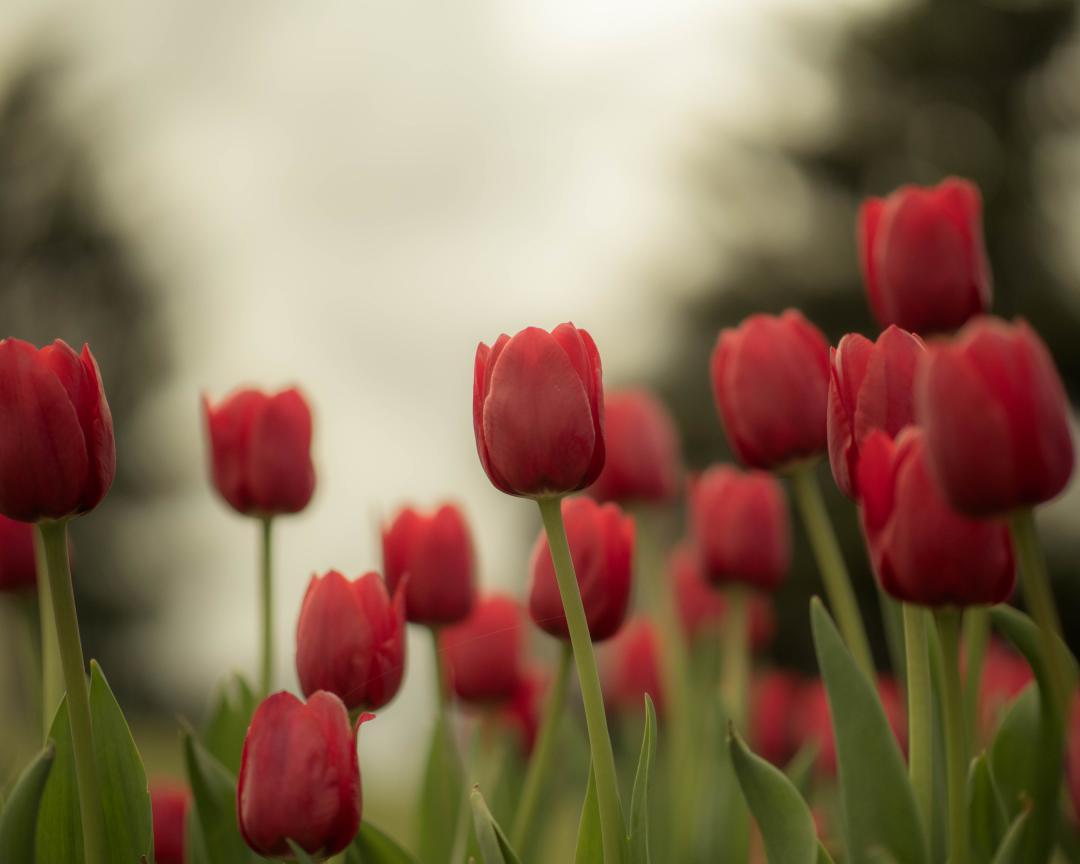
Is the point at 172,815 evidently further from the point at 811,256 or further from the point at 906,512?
the point at 811,256

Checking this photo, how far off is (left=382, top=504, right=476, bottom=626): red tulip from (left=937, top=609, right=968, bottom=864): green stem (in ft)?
1.85

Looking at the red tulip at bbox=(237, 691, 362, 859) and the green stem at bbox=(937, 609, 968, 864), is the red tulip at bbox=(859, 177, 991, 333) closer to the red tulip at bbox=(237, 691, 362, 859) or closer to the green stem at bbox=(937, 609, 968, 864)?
the green stem at bbox=(937, 609, 968, 864)

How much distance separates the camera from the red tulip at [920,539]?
0.70m

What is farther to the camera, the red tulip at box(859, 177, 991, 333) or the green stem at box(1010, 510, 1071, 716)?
the red tulip at box(859, 177, 991, 333)

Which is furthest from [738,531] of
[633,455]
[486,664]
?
[486,664]

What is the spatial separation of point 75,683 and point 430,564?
44 centimetres

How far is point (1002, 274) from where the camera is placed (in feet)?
35.5

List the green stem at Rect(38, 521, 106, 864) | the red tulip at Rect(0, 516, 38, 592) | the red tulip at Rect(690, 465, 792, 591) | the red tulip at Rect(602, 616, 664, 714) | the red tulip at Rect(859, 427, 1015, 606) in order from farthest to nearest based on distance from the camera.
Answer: the red tulip at Rect(602, 616, 664, 714) < the red tulip at Rect(690, 465, 792, 591) < the red tulip at Rect(0, 516, 38, 592) < the green stem at Rect(38, 521, 106, 864) < the red tulip at Rect(859, 427, 1015, 606)

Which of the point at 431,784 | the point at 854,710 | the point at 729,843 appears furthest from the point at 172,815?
the point at 854,710

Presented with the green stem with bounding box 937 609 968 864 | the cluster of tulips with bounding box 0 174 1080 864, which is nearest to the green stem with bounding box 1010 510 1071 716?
the cluster of tulips with bounding box 0 174 1080 864

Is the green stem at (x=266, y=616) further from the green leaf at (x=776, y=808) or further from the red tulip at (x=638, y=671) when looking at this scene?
the red tulip at (x=638, y=671)

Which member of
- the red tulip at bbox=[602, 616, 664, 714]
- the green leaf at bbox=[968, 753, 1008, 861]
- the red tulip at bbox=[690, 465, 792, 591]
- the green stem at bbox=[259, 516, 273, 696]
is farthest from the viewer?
the red tulip at bbox=[602, 616, 664, 714]

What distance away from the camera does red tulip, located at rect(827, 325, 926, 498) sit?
79 cm

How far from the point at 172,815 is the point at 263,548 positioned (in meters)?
0.30
